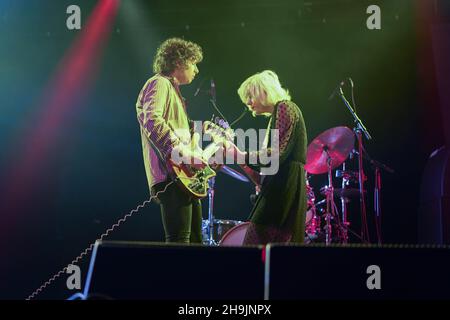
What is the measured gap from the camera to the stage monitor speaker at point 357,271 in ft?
4.55

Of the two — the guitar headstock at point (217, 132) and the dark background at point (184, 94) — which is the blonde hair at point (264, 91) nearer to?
the guitar headstock at point (217, 132)

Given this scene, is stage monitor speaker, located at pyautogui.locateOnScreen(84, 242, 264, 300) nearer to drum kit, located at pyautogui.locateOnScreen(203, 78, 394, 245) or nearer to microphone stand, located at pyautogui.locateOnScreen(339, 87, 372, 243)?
drum kit, located at pyautogui.locateOnScreen(203, 78, 394, 245)

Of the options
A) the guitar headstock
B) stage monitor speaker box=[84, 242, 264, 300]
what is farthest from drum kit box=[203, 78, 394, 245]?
stage monitor speaker box=[84, 242, 264, 300]

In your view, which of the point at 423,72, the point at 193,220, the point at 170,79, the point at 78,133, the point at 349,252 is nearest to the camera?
the point at 349,252

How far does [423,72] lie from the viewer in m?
5.01

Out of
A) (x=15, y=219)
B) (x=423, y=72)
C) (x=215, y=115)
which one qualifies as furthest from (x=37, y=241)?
(x=423, y=72)

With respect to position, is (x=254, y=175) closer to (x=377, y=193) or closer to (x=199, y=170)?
(x=199, y=170)

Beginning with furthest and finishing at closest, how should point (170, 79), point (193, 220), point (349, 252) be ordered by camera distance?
point (170, 79) < point (193, 220) < point (349, 252)

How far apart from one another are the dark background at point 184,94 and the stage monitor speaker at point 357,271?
146 inches

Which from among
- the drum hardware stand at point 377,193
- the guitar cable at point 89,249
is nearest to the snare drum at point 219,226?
the guitar cable at point 89,249

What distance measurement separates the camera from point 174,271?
1427 mm

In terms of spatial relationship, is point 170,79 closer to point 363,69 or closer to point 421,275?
point 363,69

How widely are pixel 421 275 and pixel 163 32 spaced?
13.8ft

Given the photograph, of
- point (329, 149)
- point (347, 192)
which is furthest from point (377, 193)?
point (329, 149)
